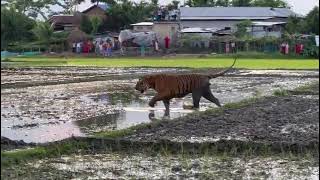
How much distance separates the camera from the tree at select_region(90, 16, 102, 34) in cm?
4904

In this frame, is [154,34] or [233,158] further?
[154,34]

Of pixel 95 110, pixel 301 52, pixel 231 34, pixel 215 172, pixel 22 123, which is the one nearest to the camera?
pixel 215 172

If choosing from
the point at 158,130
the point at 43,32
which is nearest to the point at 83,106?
the point at 158,130

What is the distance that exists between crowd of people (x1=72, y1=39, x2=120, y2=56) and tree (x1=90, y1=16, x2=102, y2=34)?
2222 millimetres

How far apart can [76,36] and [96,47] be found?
1740 millimetres

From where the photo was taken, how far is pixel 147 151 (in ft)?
24.8

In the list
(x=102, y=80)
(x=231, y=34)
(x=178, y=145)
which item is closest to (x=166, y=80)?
(x=178, y=145)

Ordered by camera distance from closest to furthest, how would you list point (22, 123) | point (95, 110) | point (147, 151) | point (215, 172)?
point (215, 172) < point (147, 151) < point (22, 123) < point (95, 110)

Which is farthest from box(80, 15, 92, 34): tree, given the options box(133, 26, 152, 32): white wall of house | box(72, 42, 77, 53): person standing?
box(133, 26, 152, 32): white wall of house

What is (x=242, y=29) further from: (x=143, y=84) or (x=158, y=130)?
(x=158, y=130)

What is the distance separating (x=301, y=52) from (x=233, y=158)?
116 feet

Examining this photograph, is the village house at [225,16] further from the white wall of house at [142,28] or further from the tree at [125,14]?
the white wall of house at [142,28]

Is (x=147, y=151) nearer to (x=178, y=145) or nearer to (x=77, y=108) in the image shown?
(x=178, y=145)

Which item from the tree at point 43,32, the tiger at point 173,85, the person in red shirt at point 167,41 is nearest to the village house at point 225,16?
the person in red shirt at point 167,41
